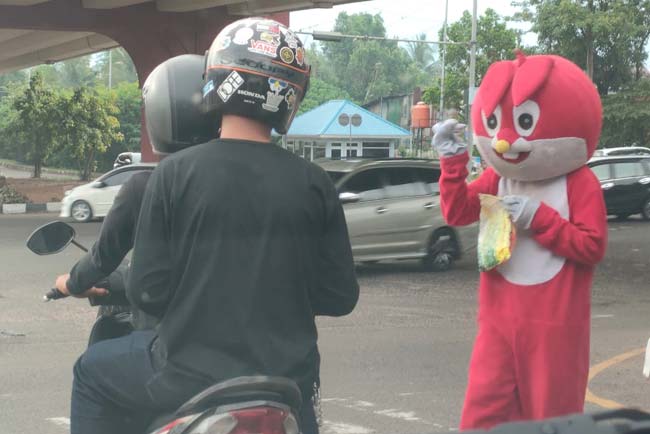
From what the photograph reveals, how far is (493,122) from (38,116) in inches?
1069

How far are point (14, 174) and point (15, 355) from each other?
26.3 meters

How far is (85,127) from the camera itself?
29594 mm

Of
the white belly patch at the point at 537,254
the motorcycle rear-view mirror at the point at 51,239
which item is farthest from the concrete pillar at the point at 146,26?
the motorcycle rear-view mirror at the point at 51,239

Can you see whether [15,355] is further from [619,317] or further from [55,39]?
[55,39]

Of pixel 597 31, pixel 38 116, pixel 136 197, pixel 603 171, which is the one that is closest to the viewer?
pixel 136 197

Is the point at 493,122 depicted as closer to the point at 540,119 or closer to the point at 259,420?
the point at 540,119

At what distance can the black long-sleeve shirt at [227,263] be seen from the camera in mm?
2324

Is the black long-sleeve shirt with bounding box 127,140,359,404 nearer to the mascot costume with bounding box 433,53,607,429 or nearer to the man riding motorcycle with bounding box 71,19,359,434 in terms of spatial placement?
the man riding motorcycle with bounding box 71,19,359,434

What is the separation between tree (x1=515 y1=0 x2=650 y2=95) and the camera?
80.3 feet

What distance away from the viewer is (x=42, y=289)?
11.0 m

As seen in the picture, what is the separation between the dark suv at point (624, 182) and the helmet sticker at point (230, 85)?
1909cm

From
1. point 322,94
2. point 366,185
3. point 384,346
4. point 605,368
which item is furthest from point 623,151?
point 605,368

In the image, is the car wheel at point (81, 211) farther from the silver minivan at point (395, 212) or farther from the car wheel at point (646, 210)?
the car wheel at point (646, 210)

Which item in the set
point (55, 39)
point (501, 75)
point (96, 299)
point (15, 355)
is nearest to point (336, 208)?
point (96, 299)
